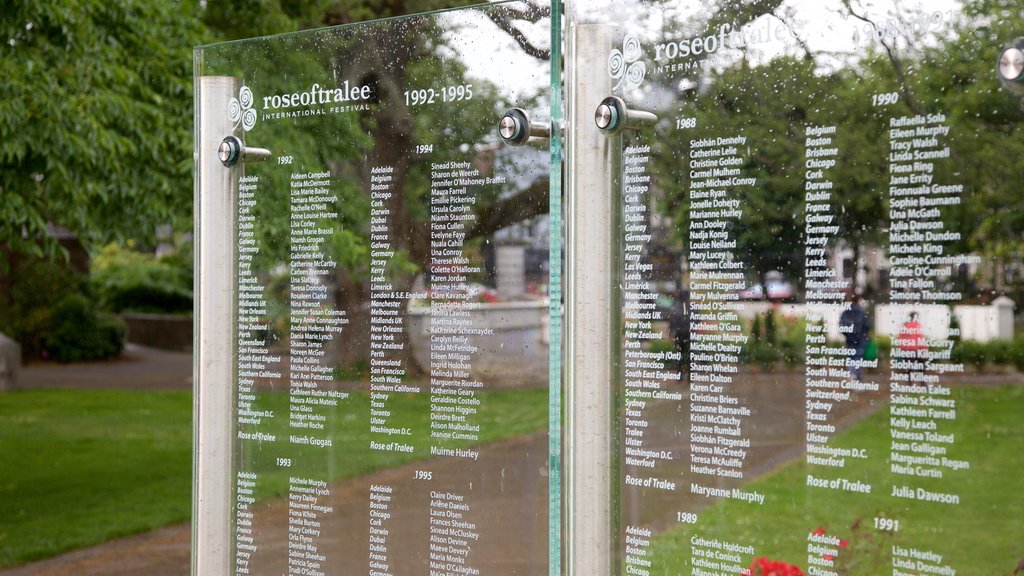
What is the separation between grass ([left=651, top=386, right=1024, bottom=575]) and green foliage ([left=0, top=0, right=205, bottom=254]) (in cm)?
554

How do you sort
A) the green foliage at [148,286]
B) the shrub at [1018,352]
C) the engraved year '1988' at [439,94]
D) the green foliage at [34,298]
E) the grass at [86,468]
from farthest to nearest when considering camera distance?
the green foliage at [148,286] → the green foliage at [34,298] → the grass at [86,468] → the engraved year '1988' at [439,94] → the shrub at [1018,352]

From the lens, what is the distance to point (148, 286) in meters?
31.1

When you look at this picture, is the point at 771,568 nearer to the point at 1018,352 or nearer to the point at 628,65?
the point at 1018,352

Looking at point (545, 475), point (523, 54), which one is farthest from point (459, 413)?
point (523, 54)

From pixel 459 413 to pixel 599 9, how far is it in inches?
50.7

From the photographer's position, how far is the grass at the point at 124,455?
378cm

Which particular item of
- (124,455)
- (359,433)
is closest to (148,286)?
(124,455)

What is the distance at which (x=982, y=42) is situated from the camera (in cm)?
256

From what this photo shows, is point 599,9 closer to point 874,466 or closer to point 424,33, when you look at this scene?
point 424,33

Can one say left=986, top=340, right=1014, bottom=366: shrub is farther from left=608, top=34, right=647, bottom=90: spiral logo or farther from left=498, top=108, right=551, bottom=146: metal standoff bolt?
left=498, top=108, right=551, bottom=146: metal standoff bolt

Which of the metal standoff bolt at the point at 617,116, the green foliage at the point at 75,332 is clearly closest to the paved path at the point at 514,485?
the metal standoff bolt at the point at 617,116

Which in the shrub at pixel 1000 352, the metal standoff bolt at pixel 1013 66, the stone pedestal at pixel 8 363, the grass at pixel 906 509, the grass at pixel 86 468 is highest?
the metal standoff bolt at pixel 1013 66

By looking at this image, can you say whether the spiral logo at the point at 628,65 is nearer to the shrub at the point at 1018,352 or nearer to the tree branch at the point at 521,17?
the tree branch at the point at 521,17

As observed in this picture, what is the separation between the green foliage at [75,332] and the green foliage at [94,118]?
58.0ft
